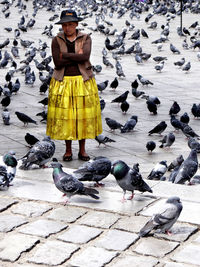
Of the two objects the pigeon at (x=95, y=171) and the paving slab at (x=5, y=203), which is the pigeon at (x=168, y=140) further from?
the paving slab at (x=5, y=203)

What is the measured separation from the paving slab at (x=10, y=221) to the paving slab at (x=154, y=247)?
1.19 meters

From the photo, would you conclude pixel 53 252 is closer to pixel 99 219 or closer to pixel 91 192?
pixel 99 219

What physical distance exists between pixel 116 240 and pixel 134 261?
45cm

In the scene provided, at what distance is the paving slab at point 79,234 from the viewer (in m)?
5.91

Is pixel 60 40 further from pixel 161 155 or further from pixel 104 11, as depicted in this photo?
pixel 104 11

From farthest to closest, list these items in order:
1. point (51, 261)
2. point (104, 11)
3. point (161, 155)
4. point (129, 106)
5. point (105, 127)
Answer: point (104, 11) < point (129, 106) < point (105, 127) < point (161, 155) < point (51, 261)

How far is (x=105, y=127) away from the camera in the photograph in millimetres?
12156

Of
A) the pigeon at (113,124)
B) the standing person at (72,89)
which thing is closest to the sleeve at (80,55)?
the standing person at (72,89)

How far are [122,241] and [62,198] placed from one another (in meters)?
1.28

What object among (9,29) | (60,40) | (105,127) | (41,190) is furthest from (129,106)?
(9,29)

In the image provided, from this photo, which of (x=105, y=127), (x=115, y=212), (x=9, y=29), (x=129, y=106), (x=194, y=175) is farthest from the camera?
(x=9, y=29)

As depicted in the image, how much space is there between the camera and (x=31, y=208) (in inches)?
264

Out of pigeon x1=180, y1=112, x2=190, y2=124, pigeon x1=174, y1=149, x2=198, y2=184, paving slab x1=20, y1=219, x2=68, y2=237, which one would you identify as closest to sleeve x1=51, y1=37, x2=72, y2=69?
pigeon x1=174, y1=149, x2=198, y2=184

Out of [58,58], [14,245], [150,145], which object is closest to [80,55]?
[58,58]
